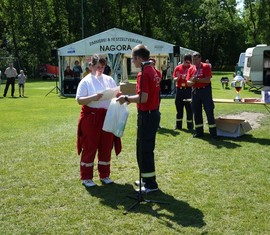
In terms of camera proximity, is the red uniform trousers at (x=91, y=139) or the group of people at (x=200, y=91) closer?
the red uniform trousers at (x=91, y=139)

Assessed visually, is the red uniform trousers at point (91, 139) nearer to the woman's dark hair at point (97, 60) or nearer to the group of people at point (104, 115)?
the group of people at point (104, 115)

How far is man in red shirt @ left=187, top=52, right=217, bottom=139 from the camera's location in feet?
27.4

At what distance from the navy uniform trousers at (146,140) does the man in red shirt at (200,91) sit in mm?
3549

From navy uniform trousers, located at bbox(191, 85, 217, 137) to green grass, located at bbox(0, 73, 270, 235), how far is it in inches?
12.1

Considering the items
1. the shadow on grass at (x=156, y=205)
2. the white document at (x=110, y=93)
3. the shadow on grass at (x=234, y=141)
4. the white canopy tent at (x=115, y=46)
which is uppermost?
the white canopy tent at (x=115, y=46)

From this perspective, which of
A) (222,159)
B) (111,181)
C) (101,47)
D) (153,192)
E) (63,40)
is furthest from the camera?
(63,40)

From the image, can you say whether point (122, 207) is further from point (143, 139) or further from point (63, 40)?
point (63, 40)

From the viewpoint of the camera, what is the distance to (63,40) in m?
50.0

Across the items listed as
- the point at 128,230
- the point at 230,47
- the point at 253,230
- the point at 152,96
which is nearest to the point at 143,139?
the point at 152,96

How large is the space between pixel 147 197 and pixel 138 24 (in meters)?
52.2

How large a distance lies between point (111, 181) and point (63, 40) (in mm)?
46445

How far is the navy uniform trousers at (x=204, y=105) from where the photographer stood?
335 inches

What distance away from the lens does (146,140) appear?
5.03 m

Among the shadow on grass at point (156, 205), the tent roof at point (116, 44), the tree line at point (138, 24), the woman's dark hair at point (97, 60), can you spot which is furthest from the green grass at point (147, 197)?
the tree line at point (138, 24)
